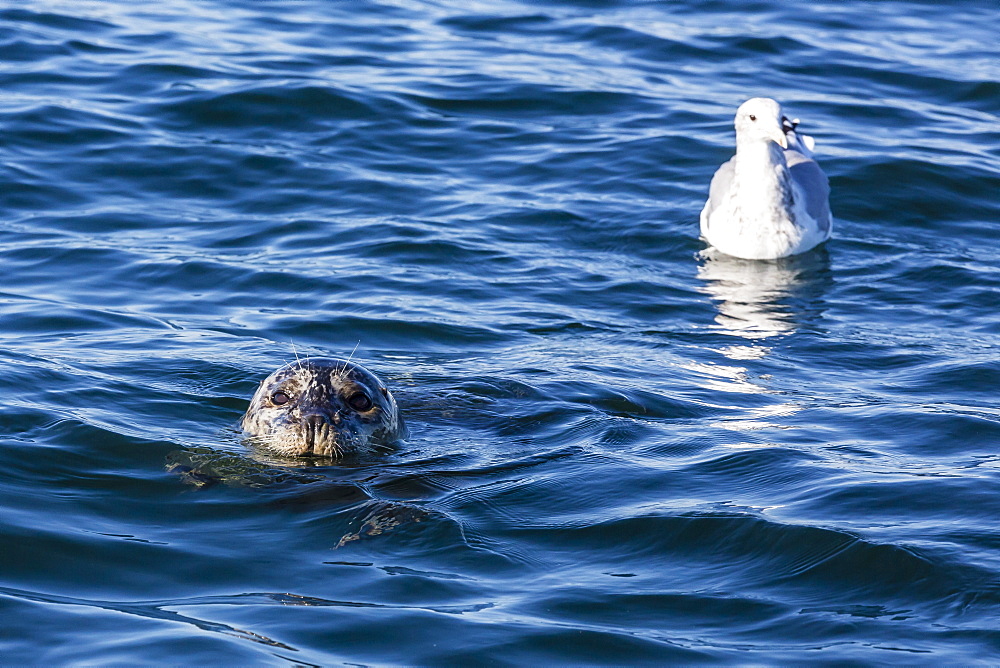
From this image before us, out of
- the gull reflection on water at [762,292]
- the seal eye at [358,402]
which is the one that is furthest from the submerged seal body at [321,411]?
the gull reflection on water at [762,292]

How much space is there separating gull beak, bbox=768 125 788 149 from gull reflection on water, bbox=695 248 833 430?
840mm

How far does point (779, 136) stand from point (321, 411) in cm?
549

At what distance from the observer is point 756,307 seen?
966 cm

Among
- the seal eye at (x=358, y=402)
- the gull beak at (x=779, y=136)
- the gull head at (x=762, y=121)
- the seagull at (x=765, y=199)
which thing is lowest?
the seal eye at (x=358, y=402)

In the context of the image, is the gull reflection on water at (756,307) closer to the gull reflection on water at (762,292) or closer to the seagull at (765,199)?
the gull reflection on water at (762,292)

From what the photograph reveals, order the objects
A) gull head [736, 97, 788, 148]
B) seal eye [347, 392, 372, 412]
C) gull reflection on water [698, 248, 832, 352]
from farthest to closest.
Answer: gull head [736, 97, 788, 148], gull reflection on water [698, 248, 832, 352], seal eye [347, 392, 372, 412]

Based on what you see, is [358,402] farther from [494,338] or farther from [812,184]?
[812,184]

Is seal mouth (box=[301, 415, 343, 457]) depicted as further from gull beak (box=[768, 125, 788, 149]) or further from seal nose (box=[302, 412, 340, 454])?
gull beak (box=[768, 125, 788, 149])

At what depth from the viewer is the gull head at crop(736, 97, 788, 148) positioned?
36.0 ft

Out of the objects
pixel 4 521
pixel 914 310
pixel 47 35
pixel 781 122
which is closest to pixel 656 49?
pixel 781 122

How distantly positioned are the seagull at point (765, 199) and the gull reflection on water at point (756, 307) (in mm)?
134

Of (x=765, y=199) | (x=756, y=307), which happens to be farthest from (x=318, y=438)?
(x=765, y=199)

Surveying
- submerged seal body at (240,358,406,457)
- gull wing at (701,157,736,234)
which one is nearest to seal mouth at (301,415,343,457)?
submerged seal body at (240,358,406,457)

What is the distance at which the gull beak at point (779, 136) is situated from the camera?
10.9 meters
